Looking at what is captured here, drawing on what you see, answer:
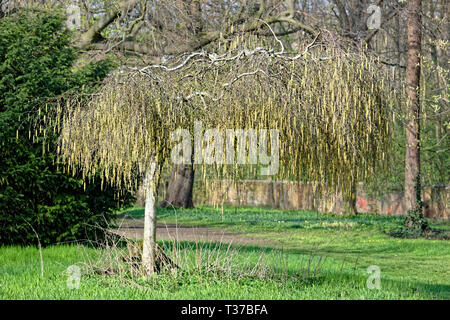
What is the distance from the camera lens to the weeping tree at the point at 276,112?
6824 millimetres

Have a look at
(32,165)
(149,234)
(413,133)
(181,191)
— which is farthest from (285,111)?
(181,191)

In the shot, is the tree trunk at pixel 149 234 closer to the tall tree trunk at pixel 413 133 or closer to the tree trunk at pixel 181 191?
the tall tree trunk at pixel 413 133

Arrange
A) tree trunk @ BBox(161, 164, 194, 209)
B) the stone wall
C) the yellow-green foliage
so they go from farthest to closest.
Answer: tree trunk @ BBox(161, 164, 194, 209) → the stone wall → the yellow-green foliage

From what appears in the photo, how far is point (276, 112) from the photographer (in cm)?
681

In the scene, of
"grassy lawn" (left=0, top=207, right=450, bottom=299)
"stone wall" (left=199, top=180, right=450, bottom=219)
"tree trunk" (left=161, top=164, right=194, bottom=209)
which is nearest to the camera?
"grassy lawn" (left=0, top=207, right=450, bottom=299)

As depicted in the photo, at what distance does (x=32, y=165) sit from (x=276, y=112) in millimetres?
6070

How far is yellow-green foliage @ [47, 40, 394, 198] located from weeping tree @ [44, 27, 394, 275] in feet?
0.04

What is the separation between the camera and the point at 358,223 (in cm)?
1948

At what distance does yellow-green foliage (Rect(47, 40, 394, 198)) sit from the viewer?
268 inches

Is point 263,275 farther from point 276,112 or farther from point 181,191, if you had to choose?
point 181,191

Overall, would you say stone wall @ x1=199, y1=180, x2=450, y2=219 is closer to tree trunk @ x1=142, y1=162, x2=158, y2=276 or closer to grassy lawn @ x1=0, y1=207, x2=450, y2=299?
grassy lawn @ x1=0, y1=207, x2=450, y2=299

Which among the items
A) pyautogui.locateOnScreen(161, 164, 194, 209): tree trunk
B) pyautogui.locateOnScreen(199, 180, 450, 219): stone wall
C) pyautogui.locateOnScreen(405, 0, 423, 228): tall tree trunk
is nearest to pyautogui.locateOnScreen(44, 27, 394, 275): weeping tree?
pyautogui.locateOnScreen(405, 0, 423, 228): tall tree trunk

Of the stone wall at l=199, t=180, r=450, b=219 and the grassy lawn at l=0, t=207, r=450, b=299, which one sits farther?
the stone wall at l=199, t=180, r=450, b=219
